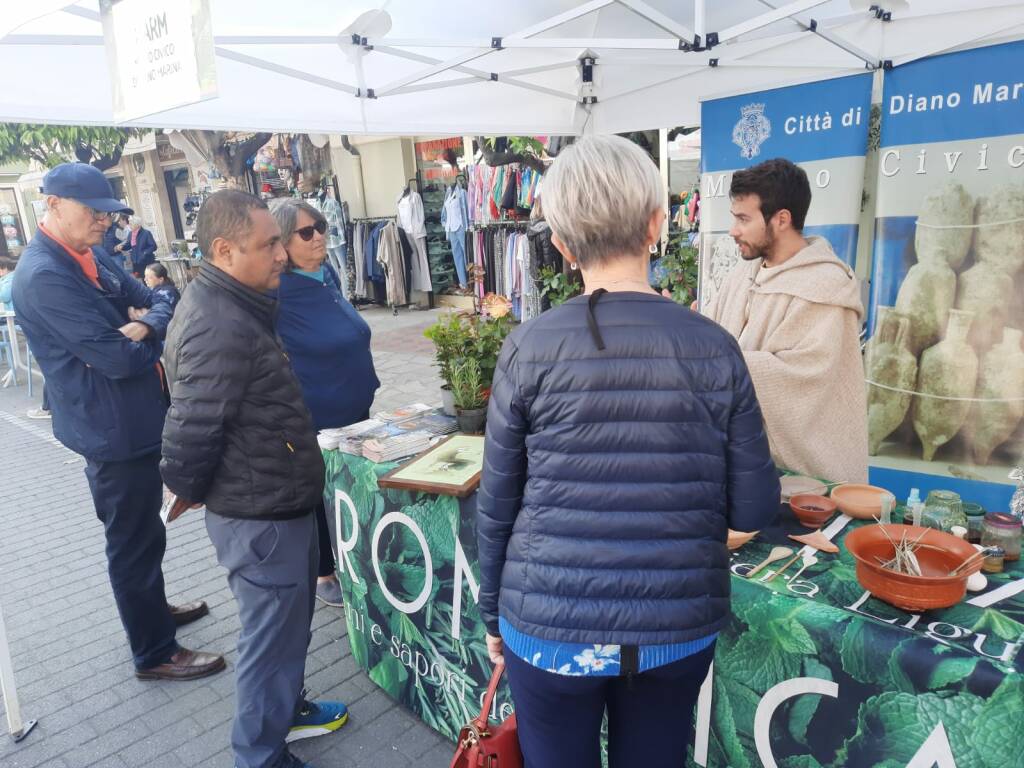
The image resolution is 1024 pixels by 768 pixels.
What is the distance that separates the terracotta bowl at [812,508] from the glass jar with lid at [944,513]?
0.21m

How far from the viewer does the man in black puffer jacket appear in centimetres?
180

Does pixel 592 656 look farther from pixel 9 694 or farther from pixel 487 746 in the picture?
pixel 9 694

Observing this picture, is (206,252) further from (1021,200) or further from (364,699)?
(1021,200)

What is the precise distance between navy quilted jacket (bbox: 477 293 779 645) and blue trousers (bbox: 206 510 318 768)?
42.7 inches

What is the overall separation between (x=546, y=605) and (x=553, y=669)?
128 mm

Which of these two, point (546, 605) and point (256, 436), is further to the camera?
point (256, 436)

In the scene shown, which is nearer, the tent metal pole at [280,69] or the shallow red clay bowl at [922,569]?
the shallow red clay bowl at [922,569]

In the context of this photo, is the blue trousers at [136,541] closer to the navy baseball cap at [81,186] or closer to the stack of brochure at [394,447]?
the stack of brochure at [394,447]

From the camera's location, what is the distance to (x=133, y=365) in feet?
8.06

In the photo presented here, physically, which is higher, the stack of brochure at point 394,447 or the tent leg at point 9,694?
the stack of brochure at point 394,447

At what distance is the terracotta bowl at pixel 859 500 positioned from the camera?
1.73 metres

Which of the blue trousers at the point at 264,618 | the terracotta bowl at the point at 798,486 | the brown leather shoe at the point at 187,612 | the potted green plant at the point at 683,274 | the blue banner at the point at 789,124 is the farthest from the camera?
the potted green plant at the point at 683,274

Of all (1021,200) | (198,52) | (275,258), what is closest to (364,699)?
(275,258)

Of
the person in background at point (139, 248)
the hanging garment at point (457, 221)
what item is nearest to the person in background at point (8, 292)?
the person in background at point (139, 248)
